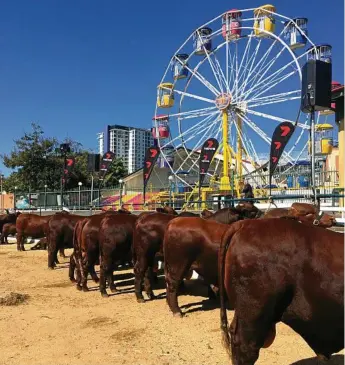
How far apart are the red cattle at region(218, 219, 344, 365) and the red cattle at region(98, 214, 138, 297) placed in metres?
5.10

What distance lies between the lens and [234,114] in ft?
97.1

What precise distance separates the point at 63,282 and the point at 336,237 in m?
7.85

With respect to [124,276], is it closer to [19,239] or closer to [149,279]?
[149,279]

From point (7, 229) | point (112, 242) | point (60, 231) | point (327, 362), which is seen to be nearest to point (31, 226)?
point (7, 229)

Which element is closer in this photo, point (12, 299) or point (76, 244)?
point (12, 299)

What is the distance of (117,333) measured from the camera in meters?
5.86

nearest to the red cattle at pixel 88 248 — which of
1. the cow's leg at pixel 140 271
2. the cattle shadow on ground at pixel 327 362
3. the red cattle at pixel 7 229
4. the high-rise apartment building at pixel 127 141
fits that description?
the cow's leg at pixel 140 271

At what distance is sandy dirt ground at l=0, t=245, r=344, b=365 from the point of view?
16.1 feet

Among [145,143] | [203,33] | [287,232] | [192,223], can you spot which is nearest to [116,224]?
[192,223]

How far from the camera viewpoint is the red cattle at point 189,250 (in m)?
6.52

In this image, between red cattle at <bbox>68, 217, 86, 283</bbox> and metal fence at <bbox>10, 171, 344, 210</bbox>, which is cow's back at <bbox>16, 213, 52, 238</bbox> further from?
red cattle at <bbox>68, 217, 86, 283</bbox>

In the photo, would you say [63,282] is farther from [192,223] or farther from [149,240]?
[192,223]

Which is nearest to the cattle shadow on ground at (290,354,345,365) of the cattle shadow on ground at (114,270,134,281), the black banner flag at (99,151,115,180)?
the cattle shadow on ground at (114,270,134,281)

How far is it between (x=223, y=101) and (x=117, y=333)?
83.6ft
